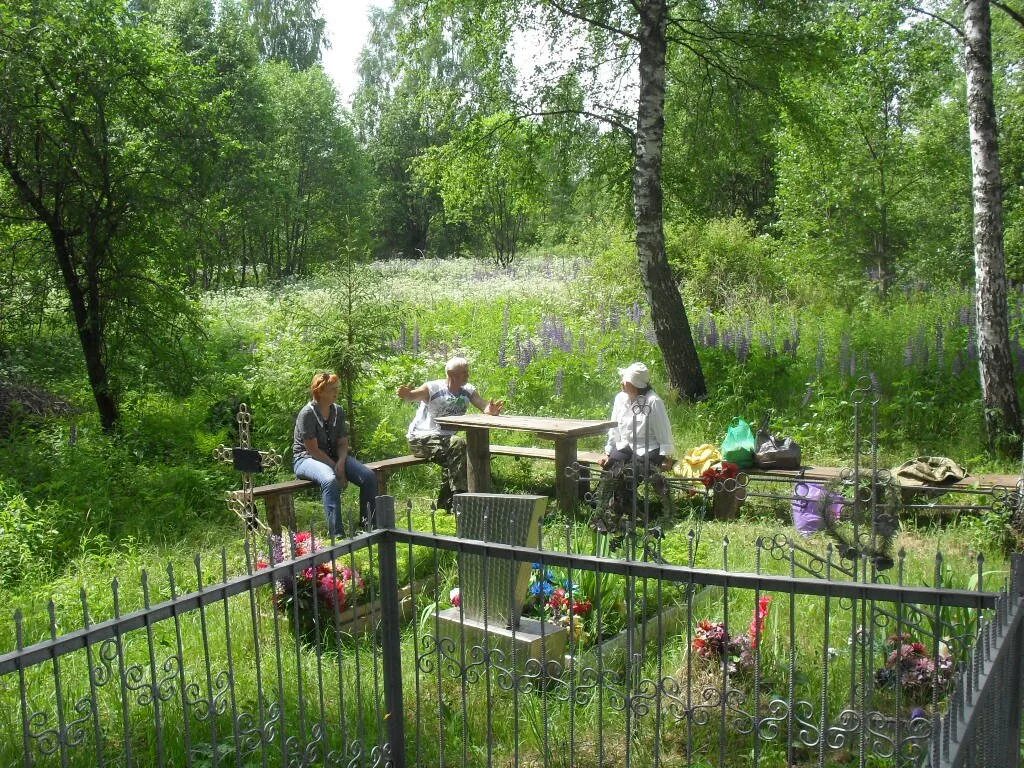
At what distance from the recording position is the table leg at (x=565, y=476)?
7781 millimetres

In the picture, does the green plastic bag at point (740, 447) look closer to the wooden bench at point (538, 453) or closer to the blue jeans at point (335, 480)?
the wooden bench at point (538, 453)

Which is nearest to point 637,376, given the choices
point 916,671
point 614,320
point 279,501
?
point 279,501

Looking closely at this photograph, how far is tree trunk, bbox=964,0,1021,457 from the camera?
26.7 feet

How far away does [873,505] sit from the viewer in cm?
443

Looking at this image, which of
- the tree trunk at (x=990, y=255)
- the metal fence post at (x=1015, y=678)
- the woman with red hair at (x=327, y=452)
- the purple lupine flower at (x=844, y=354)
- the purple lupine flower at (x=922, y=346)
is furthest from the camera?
the purple lupine flower at (x=922, y=346)

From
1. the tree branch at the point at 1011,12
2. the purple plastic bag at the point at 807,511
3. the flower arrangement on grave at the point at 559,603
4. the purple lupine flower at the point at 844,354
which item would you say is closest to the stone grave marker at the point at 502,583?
the flower arrangement on grave at the point at 559,603

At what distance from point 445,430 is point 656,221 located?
4.02m

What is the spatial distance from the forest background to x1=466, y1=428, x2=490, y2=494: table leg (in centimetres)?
107

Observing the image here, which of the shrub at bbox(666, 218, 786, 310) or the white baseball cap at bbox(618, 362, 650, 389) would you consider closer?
the white baseball cap at bbox(618, 362, 650, 389)

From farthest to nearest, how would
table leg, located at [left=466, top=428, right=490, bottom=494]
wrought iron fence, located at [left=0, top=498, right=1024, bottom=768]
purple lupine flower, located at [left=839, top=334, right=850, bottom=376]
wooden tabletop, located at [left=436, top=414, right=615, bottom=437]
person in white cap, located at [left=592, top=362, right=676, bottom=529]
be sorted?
1. purple lupine flower, located at [left=839, top=334, right=850, bottom=376]
2. table leg, located at [left=466, top=428, right=490, bottom=494]
3. wooden tabletop, located at [left=436, top=414, right=615, bottom=437]
4. person in white cap, located at [left=592, top=362, right=676, bottom=529]
5. wrought iron fence, located at [left=0, top=498, right=1024, bottom=768]

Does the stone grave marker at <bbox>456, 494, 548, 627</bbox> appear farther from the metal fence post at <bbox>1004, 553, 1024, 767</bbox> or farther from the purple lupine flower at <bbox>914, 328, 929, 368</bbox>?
the purple lupine flower at <bbox>914, 328, 929, 368</bbox>

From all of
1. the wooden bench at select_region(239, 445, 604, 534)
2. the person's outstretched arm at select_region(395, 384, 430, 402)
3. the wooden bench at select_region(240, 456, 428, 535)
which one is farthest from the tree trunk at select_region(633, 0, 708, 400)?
the wooden bench at select_region(240, 456, 428, 535)

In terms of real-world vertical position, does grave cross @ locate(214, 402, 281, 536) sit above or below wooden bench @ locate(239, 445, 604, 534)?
above

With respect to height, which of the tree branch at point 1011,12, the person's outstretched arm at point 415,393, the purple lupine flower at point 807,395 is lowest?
the purple lupine flower at point 807,395
